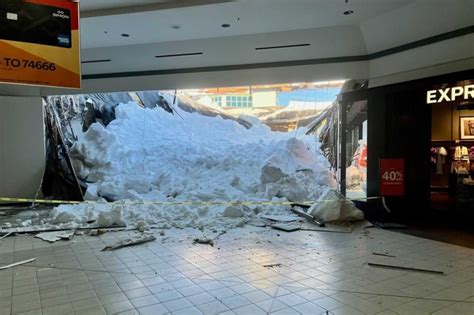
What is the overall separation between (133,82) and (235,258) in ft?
18.6

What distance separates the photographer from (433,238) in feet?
19.3

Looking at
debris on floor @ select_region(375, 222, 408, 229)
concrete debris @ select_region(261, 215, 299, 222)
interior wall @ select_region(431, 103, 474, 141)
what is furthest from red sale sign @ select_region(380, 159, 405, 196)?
concrete debris @ select_region(261, 215, 299, 222)

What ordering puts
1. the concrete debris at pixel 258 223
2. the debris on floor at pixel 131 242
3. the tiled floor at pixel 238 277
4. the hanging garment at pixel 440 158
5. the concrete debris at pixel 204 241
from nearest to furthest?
the tiled floor at pixel 238 277
the debris on floor at pixel 131 242
the concrete debris at pixel 204 241
the concrete debris at pixel 258 223
the hanging garment at pixel 440 158

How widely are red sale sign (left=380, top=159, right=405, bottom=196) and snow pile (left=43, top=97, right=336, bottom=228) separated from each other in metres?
1.89

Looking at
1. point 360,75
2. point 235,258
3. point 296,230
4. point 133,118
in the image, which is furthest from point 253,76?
point 133,118

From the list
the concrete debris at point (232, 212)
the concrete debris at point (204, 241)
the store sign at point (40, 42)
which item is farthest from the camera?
the concrete debris at point (232, 212)

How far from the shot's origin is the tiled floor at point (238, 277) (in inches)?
137

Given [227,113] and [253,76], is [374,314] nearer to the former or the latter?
[253,76]

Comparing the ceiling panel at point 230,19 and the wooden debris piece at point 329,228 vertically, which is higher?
the ceiling panel at point 230,19

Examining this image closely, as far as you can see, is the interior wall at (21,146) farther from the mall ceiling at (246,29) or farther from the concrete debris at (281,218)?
the concrete debris at (281,218)

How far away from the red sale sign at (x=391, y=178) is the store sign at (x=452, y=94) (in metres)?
1.32

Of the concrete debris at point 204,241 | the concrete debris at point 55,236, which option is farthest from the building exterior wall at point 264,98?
the concrete debris at point 55,236

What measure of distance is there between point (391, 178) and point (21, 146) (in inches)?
339

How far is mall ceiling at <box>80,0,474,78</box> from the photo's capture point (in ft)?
18.5
